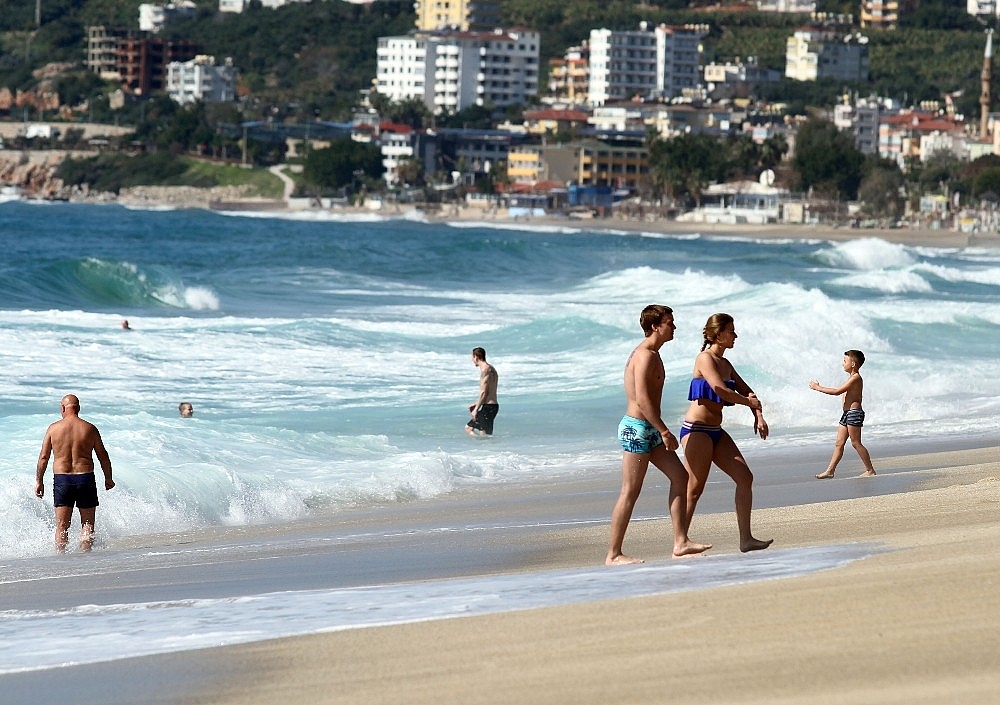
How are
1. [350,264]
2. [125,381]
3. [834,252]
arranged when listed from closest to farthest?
[125,381]
[350,264]
[834,252]

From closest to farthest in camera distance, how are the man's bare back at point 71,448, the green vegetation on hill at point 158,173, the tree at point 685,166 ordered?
the man's bare back at point 71,448 < the tree at point 685,166 < the green vegetation on hill at point 158,173

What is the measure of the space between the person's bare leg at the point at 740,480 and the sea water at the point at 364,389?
37 centimetres

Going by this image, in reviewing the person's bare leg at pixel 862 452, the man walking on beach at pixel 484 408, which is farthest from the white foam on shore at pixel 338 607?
the man walking on beach at pixel 484 408

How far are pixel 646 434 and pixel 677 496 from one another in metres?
0.38

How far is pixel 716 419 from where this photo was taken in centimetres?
812

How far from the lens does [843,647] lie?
5.43m

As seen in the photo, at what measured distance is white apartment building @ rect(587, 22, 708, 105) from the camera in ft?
608

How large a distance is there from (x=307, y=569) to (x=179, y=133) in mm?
167678

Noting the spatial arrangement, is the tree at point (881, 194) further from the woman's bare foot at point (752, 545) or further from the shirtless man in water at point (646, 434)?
the shirtless man in water at point (646, 434)

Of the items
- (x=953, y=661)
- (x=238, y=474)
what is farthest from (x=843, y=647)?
(x=238, y=474)

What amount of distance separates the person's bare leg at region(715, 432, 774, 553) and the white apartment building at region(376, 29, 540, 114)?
175141 mm

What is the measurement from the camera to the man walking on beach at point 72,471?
34.2 ft

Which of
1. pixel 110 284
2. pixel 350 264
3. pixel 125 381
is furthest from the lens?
pixel 350 264

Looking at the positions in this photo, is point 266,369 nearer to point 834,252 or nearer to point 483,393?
point 483,393
